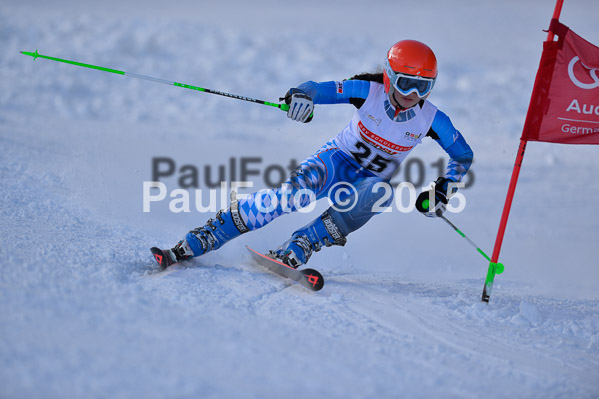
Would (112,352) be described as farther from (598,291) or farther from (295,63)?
(295,63)

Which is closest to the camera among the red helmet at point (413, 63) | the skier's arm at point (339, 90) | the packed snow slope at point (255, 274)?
the packed snow slope at point (255, 274)

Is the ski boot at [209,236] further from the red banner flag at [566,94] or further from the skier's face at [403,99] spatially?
the red banner flag at [566,94]

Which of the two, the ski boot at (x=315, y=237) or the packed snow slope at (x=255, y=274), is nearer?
the packed snow slope at (x=255, y=274)

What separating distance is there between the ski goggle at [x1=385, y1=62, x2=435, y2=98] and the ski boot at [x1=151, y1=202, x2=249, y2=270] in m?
1.24

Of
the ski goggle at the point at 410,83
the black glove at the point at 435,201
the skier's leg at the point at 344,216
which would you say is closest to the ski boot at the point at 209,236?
the skier's leg at the point at 344,216

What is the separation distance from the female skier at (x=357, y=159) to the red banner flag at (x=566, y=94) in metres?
0.51

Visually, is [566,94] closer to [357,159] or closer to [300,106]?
[357,159]

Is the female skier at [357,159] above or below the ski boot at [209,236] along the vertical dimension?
above

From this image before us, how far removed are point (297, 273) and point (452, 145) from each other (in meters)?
1.38

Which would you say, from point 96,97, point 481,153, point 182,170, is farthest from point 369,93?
point 96,97

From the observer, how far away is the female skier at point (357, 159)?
3.31 meters

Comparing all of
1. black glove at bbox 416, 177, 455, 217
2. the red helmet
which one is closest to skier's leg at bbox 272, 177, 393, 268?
black glove at bbox 416, 177, 455, 217

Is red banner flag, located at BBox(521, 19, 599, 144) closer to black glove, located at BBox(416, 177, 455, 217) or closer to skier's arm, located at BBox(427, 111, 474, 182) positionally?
skier's arm, located at BBox(427, 111, 474, 182)

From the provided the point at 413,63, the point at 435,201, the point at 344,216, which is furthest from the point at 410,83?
the point at 344,216
